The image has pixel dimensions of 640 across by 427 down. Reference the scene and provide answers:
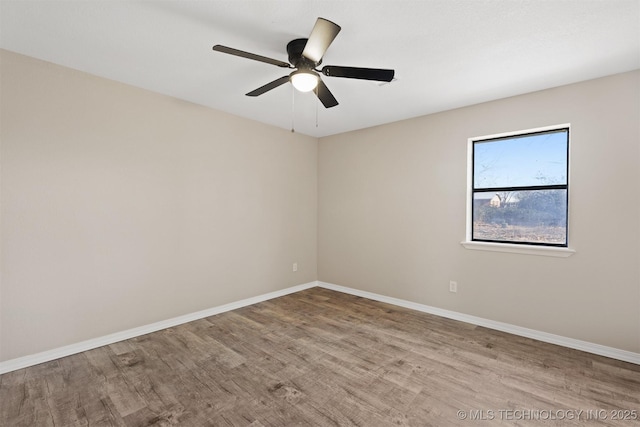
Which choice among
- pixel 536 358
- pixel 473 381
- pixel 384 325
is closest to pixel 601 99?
pixel 536 358

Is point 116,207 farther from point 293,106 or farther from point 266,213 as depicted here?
point 293,106

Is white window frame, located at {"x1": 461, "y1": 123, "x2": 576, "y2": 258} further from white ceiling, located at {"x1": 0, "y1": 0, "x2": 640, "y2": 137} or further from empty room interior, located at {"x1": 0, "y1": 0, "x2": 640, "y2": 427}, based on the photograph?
white ceiling, located at {"x1": 0, "y1": 0, "x2": 640, "y2": 137}

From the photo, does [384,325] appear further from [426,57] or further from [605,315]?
[426,57]

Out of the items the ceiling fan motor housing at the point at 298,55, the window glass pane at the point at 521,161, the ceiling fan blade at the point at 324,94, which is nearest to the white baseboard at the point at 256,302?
the window glass pane at the point at 521,161

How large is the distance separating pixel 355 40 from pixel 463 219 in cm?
237

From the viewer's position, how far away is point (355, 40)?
2.10m

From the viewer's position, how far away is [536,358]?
255 cm

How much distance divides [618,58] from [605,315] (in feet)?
7.14

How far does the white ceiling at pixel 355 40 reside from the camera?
178cm

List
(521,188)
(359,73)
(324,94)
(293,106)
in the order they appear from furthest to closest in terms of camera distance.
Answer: (293,106) < (521,188) < (324,94) < (359,73)

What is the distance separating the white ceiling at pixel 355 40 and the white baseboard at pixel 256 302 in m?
2.46

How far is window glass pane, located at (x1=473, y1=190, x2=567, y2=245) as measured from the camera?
2.95 m

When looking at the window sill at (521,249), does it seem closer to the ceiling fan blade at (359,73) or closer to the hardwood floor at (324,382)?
the hardwood floor at (324,382)

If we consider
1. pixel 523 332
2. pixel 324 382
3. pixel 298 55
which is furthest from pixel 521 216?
pixel 298 55
